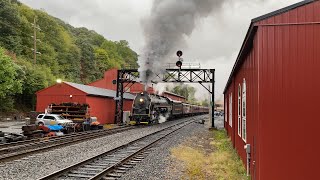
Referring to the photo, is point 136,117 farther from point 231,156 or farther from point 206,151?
point 231,156

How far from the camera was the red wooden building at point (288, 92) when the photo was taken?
7.88m

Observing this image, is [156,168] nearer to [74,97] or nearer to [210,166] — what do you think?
[210,166]

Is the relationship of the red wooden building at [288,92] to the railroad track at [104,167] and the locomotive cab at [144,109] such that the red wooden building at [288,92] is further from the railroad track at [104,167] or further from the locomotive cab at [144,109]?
the locomotive cab at [144,109]

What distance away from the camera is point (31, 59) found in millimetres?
61969

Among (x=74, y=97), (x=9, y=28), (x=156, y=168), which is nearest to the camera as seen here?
(x=156, y=168)

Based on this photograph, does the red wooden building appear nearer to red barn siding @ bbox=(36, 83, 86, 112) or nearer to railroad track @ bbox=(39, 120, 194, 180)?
railroad track @ bbox=(39, 120, 194, 180)

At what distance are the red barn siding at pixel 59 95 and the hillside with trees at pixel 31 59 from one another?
4201 mm

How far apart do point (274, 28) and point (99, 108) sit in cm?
3264

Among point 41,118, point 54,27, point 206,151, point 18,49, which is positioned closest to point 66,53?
point 54,27

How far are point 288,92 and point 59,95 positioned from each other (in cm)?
3299

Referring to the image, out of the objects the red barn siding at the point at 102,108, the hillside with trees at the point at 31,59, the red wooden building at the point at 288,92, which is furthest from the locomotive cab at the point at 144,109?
the red wooden building at the point at 288,92

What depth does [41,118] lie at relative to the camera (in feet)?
90.8

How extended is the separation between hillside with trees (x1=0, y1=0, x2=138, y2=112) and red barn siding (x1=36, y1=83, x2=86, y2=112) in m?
4.20

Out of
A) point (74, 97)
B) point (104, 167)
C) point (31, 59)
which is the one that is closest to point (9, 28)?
point (31, 59)
